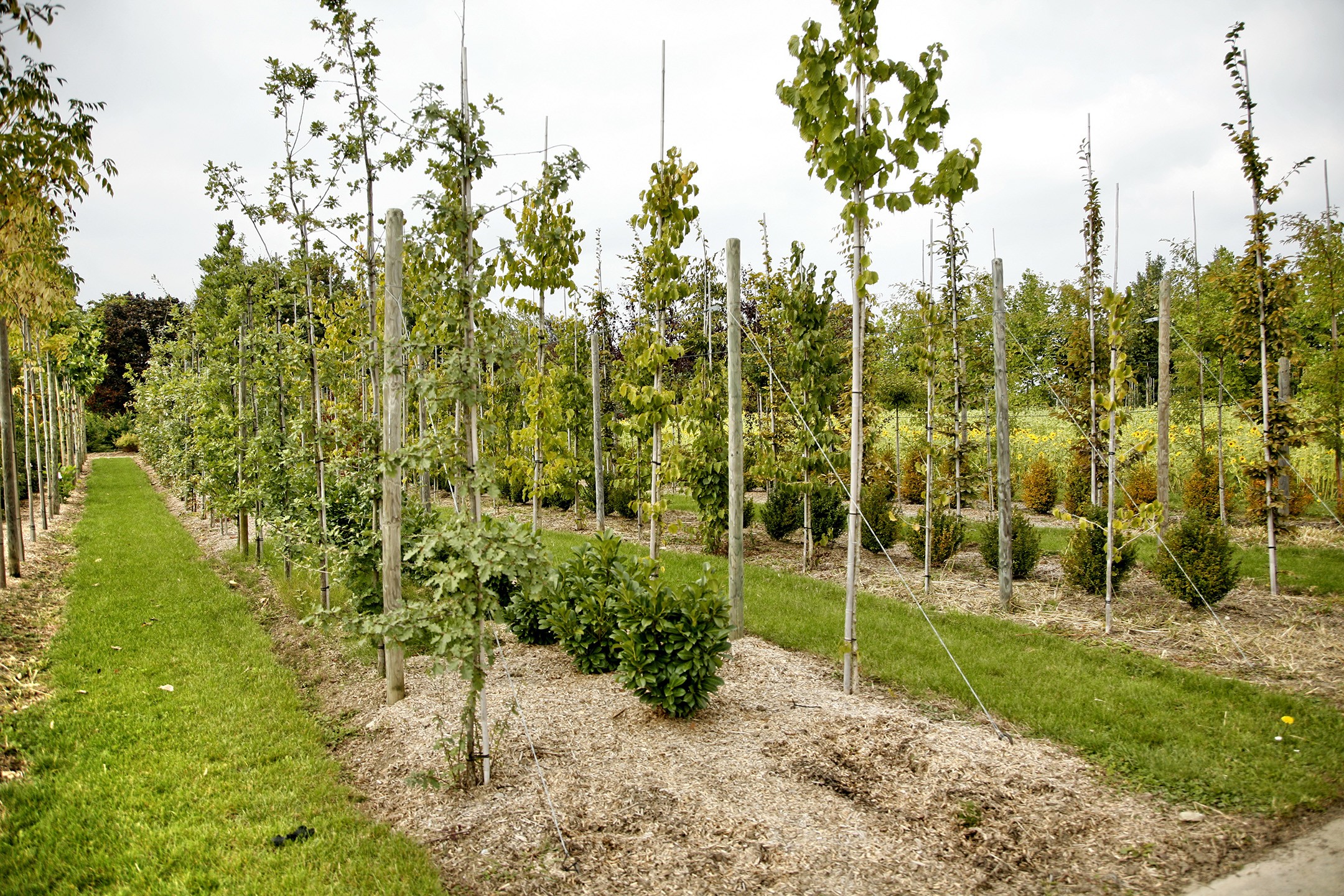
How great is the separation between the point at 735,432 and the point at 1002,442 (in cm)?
332

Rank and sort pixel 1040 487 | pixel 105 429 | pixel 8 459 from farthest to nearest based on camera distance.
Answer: pixel 105 429 < pixel 1040 487 < pixel 8 459

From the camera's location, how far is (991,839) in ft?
10.4

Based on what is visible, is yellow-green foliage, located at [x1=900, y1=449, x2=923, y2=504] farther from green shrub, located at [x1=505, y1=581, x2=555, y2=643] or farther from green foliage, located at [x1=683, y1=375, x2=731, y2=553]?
green shrub, located at [x1=505, y1=581, x2=555, y2=643]

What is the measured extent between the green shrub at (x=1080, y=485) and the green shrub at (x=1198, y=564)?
4208 mm

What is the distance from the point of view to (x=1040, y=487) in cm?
1255

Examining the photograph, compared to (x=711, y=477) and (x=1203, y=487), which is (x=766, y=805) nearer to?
(x=711, y=477)

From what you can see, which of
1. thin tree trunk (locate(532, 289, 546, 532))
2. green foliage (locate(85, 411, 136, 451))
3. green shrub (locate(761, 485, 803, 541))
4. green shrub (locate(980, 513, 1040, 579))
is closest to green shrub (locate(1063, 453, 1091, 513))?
green shrub (locate(980, 513, 1040, 579))

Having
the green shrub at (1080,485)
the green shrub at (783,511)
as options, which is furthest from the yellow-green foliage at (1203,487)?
the green shrub at (783,511)

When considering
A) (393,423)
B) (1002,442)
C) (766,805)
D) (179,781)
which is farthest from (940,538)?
(179,781)

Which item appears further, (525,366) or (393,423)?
(525,366)

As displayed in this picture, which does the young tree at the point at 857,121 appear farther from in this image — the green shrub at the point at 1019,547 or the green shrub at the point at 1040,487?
the green shrub at the point at 1040,487

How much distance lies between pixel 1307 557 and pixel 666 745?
911 centimetres

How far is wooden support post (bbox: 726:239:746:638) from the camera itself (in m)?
5.35

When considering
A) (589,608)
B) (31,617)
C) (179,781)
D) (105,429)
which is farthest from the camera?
(105,429)
